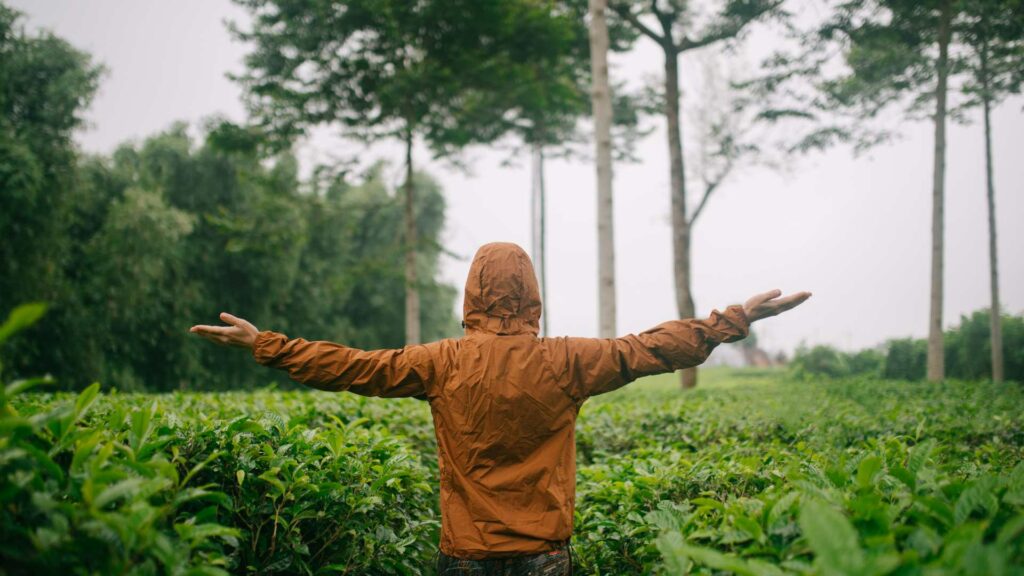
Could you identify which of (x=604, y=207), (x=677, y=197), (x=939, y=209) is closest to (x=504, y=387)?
(x=604, y=207)

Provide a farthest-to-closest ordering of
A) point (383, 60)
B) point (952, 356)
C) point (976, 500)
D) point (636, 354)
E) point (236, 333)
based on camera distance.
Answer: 1. point (952, 356)
2. point (383, 60)
3. point (236, 333)
4. point (636, 354)
5. point (976, 500)

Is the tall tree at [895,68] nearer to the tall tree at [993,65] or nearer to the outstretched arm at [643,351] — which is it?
the tall tree at [993,65]

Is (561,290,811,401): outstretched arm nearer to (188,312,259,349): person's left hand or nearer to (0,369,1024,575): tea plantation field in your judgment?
(0,369,1024,575): tea plantation field

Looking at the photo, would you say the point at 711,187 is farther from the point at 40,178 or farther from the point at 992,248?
the point at 40,178

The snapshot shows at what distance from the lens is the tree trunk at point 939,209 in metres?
13.4

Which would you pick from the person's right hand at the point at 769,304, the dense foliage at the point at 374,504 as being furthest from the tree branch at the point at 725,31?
the person's right hand at the point at 769,304

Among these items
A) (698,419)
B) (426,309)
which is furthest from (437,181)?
(698,419)

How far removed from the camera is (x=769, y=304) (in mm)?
2523

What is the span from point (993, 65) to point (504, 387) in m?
17.4

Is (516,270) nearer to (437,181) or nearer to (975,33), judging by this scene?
(975,33)

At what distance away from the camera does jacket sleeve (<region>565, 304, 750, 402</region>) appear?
91.3 inches

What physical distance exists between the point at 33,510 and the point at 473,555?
1298 mm

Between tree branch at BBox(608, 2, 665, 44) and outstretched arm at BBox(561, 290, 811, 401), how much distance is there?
11871 mm

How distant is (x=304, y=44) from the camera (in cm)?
1495
